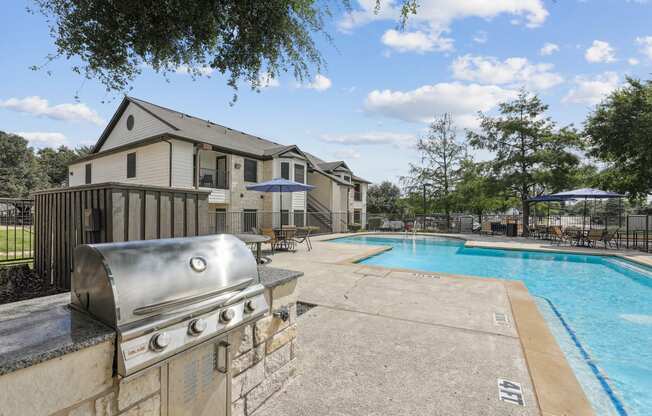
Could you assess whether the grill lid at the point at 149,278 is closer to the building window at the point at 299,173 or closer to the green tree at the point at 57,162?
the building window at the point at 299,173

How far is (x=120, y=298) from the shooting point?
1.33 m

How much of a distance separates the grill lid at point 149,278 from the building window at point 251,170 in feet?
52.6

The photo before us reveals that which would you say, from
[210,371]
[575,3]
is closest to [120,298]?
[210,371]

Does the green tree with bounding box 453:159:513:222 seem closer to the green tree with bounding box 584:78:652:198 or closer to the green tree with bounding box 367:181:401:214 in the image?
the green tree with bounding box 584:78:652:198

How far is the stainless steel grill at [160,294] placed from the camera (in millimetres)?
1343

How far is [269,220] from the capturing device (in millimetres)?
18109

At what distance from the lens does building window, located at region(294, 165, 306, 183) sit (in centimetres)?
1964

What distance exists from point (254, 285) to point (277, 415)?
0.99 meters

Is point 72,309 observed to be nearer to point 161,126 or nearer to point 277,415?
point 277,415

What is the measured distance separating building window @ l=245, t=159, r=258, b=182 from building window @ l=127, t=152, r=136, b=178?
18.4ft

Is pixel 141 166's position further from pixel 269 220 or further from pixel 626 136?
pixel 626 136

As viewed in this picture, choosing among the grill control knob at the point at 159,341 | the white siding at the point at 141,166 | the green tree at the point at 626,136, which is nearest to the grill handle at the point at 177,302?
the grill control knob at the point at 159,341

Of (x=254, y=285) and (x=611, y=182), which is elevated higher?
(x=611, y=182)

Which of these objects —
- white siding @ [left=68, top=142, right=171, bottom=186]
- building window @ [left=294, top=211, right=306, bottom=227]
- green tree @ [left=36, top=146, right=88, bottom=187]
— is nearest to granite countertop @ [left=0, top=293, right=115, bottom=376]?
white siding @ [left=68, top=142, right=171, bottom=186]
